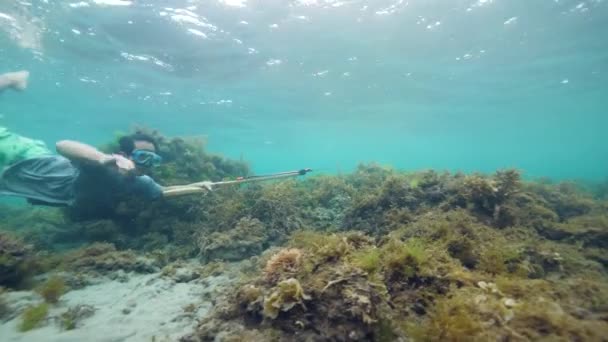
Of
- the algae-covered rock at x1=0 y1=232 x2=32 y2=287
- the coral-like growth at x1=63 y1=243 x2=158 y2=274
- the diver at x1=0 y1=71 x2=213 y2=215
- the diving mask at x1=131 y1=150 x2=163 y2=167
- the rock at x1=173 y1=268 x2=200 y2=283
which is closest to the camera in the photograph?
the algae-covered rock at x1=0 y1=232 x2=32 y2=287

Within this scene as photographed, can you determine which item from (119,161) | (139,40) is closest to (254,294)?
(119,161)

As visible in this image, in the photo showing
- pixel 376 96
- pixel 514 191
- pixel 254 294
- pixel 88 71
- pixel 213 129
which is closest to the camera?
pixel 254 294

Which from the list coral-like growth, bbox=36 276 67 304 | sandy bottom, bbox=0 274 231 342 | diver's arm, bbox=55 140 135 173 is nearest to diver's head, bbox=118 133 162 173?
diver's arm, bbox=55 140 135 173

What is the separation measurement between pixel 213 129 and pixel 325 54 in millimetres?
27005

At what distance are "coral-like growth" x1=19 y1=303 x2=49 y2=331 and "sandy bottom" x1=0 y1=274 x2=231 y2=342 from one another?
0.08 metres

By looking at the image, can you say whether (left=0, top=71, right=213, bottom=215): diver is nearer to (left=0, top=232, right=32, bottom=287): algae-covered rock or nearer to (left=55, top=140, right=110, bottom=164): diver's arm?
(left=55, top=140, right=110, bottom=164): diver's arm

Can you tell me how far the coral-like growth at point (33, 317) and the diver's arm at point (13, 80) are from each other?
713 cm

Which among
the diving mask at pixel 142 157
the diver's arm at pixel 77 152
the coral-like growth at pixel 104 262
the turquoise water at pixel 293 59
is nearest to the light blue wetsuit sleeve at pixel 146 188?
the diving mask at pixel 142 157

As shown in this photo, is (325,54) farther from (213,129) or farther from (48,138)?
(48,138)

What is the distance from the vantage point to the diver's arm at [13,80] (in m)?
8.11

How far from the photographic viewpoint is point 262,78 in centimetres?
2378

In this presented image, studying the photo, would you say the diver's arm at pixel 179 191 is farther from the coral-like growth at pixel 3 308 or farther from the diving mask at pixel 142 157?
the coral-like growth at pixel 3 308

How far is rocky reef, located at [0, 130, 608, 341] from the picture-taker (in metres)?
3.02

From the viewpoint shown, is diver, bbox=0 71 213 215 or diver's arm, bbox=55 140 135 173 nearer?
diver's arm, bbox=55 140 135 173
